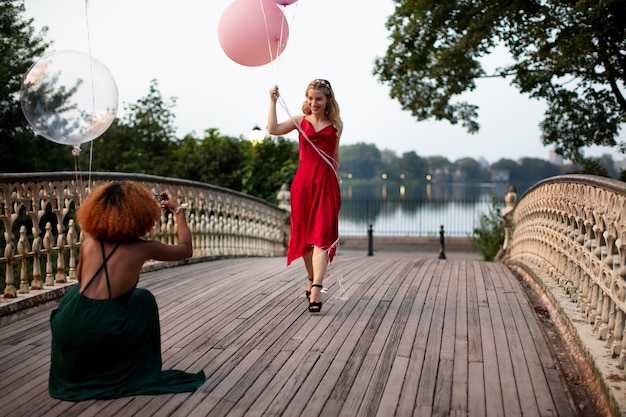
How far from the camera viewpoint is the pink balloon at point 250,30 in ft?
18.2

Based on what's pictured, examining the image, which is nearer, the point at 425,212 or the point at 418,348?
the point at 418,348

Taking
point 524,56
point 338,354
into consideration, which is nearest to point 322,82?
point 338,354

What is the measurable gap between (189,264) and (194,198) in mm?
1225

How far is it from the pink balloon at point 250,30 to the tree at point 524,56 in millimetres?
7479

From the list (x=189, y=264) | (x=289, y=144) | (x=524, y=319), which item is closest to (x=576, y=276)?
(x=524, y=319)

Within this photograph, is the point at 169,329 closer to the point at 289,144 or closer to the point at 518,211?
the point at 518,211

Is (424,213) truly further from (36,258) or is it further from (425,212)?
(36,258)

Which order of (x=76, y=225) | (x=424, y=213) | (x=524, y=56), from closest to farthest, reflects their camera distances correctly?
(x=76, y=225)
(x=524, y=56)
(x=424, y=213)

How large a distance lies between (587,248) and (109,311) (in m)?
3.47

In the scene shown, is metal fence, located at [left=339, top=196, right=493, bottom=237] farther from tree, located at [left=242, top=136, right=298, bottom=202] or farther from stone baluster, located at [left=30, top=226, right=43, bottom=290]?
stone baluster, located at [left=30, top=226, right=43, bottom=290]

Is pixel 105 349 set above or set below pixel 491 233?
above

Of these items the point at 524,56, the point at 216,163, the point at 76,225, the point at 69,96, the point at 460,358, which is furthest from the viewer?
the point at 216,163

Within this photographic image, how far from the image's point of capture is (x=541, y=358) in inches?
170

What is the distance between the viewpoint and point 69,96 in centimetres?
471
